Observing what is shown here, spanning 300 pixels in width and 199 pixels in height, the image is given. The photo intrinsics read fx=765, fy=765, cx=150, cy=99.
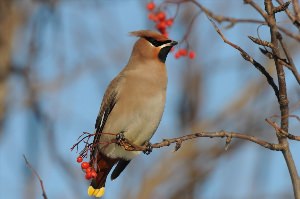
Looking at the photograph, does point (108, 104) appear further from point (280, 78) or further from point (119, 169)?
point (280, 78)

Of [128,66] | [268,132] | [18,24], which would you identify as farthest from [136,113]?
[18,24]

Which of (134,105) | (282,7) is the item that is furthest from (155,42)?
(282,7)

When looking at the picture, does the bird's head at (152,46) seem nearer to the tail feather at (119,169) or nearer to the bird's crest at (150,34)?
the bird's crest at (150,34)

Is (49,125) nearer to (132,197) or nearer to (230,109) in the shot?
(132,197)

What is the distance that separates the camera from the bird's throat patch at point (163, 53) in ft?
15.1

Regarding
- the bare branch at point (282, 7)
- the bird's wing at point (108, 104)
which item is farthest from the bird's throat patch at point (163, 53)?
the bare branch at point (282, 7)

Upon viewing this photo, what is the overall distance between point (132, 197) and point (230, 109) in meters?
1.33

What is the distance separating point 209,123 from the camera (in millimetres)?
Answer: 7223

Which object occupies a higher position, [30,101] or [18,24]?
[18,24]

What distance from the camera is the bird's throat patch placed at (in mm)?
4602

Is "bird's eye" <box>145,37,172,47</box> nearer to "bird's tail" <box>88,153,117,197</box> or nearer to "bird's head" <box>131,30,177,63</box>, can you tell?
"bird's head" <box>131,30,177,63</box>

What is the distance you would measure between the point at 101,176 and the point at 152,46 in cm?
85

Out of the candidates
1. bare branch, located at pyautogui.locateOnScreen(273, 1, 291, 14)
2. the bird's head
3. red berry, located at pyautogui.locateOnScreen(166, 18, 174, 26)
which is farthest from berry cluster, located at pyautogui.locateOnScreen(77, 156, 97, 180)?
bare branch, located at pyautogui.locateOnScreen(273, 1, 291, 14)

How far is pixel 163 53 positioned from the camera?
15.2 feet
